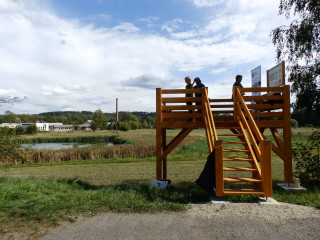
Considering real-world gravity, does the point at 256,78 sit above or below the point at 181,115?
above

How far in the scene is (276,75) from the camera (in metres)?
9.15

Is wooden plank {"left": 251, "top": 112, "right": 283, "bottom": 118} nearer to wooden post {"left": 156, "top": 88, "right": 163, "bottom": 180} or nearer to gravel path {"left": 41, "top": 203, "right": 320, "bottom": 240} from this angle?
wooden post {"left": 156, "top": 88, "right": 163, "bottom": 180}

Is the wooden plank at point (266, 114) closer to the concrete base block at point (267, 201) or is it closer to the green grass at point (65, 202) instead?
the concrete base block at point (267, 201)

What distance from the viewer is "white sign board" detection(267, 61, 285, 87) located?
28.4 ft

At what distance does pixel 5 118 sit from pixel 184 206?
6491 mm

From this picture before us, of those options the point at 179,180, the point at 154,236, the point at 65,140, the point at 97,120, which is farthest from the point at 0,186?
the point at 97,120

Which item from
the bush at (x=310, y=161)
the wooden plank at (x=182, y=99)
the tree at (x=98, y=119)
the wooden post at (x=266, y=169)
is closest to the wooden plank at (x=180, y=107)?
the wooden plank at (x=182, y=99)

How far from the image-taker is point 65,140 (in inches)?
2280

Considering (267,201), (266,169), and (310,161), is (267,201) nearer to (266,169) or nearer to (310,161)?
(266,169)

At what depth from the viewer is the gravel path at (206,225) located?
14.3 feet

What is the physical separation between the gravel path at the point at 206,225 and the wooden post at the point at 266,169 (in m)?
0.47

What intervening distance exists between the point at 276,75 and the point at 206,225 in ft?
20.8

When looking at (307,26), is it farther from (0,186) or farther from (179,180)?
(0,186)

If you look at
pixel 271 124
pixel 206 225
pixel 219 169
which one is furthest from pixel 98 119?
pixel 206 225
